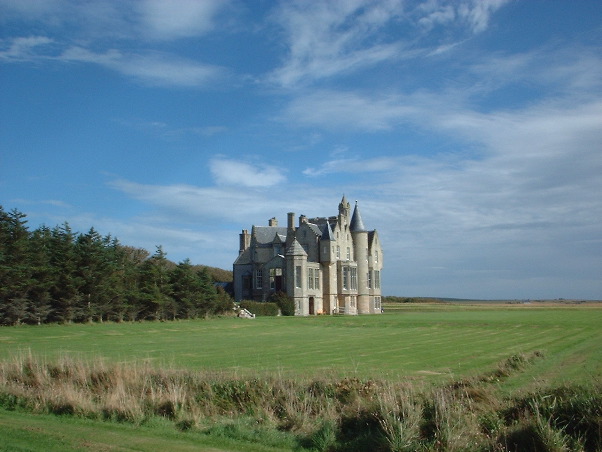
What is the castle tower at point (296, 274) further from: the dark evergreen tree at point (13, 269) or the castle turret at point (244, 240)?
the dark evergreen tree at point (13, 269)

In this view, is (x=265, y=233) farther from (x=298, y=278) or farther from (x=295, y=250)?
(x=298, y=278)

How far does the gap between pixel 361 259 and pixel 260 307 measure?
678 inches

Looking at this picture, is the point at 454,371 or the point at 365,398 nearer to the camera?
the point at 365,398

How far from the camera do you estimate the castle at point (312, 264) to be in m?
64.1

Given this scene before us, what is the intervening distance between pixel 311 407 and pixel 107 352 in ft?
42.3

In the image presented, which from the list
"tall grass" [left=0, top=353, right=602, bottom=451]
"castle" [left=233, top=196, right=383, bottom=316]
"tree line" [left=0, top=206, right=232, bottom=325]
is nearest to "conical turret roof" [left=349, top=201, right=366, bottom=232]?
"castle" [left=233, top=196, right=383, bottom=316]

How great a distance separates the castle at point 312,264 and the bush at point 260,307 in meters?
3.00

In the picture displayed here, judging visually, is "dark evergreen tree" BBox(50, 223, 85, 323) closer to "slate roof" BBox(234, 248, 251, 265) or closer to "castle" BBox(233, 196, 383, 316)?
"castle" BBox(233, 196, 383, 316)

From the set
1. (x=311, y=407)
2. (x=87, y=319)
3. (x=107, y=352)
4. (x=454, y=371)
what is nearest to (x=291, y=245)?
(x=87, y=319)

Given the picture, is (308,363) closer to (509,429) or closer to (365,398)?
(365,398)

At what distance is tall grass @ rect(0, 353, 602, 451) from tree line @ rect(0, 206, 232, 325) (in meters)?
23.0

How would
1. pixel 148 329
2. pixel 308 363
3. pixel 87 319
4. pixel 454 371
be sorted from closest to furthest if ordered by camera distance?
pixel 454 371
pixel 308 363
pixel 148 329
pixel 87 319

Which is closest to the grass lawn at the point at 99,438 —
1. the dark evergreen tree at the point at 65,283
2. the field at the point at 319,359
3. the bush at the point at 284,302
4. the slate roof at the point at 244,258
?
the field at the point at 319,359

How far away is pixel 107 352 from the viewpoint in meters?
22.3
